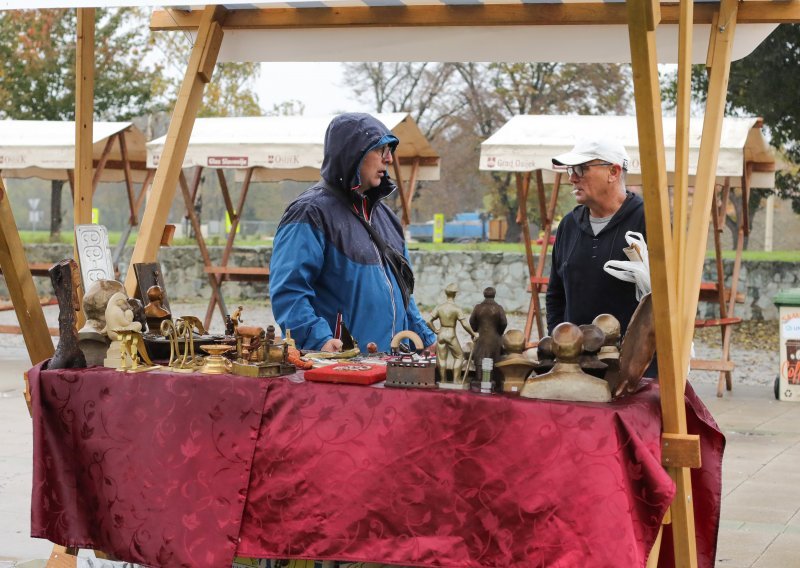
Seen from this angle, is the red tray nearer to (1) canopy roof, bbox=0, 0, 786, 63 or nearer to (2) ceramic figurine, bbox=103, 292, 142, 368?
(2) ceramic figurine, bbox=103, 292, 142, 368

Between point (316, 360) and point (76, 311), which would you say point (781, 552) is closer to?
point (316, 360)

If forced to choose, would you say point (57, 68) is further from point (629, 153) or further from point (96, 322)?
point (96, 322)

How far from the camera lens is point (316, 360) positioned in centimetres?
316

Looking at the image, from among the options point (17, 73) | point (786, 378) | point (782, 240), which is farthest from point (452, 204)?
point (786, 378)

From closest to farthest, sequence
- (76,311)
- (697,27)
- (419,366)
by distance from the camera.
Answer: (419,366), (76,311), (697,27)

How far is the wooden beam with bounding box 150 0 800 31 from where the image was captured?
12.5 ft

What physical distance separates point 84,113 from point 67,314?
3.41ft

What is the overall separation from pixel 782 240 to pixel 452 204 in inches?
451

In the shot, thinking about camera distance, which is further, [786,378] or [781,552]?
[786,378]

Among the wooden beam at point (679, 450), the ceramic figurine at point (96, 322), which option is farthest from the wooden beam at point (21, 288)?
the wooden beam at point (679, 450)

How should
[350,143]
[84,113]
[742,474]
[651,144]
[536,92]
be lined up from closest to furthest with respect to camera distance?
[651,144], [350,143], [84,113], [742,474], [536,92]

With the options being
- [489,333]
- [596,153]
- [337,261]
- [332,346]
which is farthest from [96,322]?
[596,153]

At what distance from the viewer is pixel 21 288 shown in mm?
3529

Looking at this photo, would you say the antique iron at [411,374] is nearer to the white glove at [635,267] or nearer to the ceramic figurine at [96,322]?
the white glove at [635,267]
